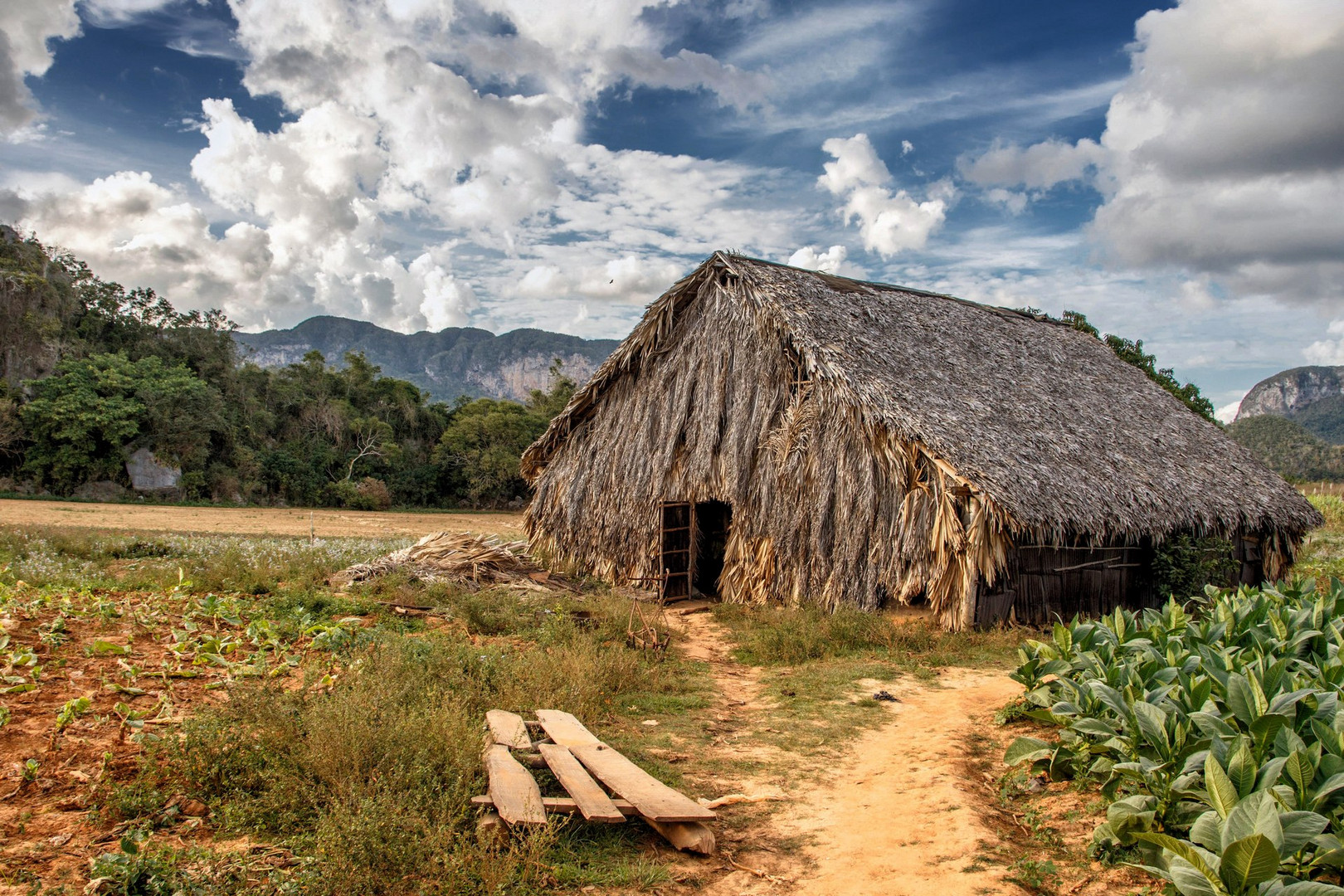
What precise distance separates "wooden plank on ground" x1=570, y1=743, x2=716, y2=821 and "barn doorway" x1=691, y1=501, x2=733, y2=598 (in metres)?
9.16

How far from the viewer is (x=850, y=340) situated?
11.3 meters

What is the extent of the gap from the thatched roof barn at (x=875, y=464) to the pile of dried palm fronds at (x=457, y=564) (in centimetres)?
162

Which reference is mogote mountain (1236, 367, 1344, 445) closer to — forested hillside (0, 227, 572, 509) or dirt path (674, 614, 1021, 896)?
forested hillside (0, 227, 572, 509)

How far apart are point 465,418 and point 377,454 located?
14.7 feet

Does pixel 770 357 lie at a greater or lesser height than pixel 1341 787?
greater

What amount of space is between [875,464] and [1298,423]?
3351 inches

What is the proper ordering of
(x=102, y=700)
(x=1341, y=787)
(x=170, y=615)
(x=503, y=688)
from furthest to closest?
1. (x=170, y=615)
2. (x=503, y=688)
3. (x=102, y=700)
4. (x=1341, y=787)

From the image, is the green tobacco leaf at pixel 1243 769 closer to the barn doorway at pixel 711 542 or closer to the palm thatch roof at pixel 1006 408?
the palm thatch roof at pixel 1006 408

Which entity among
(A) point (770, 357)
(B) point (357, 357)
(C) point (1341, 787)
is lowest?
(C) point (1341, 787)

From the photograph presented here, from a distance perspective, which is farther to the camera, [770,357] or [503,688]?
[770,357]

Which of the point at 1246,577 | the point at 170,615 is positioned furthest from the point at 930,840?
the point at 1246,577

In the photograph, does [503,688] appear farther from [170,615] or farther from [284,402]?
[284,402]

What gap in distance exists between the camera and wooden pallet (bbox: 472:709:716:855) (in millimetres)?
3748

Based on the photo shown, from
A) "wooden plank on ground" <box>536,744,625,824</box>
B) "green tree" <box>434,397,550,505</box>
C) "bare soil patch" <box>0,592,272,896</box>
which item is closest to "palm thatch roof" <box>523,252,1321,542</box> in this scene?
"wooden plank on ground" <box>536,744,625,824</box>
